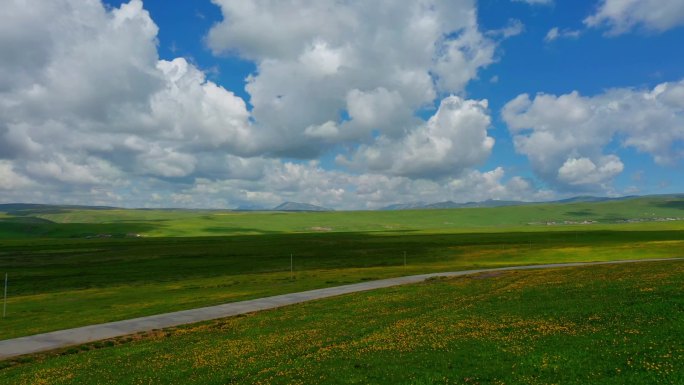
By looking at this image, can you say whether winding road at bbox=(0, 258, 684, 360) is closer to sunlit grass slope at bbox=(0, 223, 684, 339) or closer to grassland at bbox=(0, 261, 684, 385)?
grassland at bbox=(0, 261, 684, 385)

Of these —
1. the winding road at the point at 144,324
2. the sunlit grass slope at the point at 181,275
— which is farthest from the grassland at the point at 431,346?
the sunlit grass slope at the point at 181,275

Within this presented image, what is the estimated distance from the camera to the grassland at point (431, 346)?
17.6m

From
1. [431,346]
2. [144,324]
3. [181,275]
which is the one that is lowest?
[181,275]

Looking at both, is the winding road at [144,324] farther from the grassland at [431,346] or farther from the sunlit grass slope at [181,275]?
the sunlit grass slope at [181,275]

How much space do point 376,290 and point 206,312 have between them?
60.3ft

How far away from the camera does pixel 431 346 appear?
2272 centimetres

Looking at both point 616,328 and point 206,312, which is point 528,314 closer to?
point 616,328

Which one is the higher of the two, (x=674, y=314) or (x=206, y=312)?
(x=674, y=314)

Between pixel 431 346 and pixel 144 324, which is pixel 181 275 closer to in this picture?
pixel 144 324

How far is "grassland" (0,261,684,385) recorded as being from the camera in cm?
1759

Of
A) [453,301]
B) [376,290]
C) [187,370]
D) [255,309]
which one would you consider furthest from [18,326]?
[453,301]

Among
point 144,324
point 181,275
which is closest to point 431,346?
point 144,324

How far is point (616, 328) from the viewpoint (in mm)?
21906

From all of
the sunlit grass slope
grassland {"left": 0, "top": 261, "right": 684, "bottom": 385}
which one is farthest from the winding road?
the sunlit grass slope
